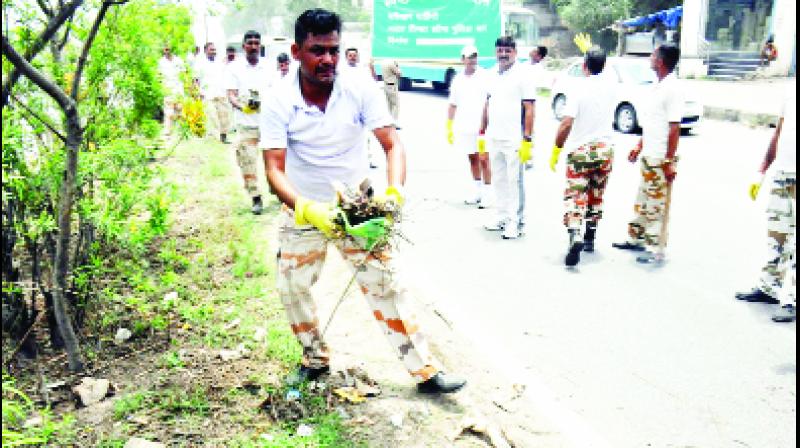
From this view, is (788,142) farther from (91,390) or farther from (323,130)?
(91,390)

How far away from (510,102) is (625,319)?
282 centimetres

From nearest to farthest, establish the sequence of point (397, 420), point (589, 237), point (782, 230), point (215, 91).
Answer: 1. point (397, 420)
2. point (782, 230)
3. point (589, 237)
4. point (215, 91)

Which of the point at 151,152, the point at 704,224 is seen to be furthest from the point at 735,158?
the point at 151,152

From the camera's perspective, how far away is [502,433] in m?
3.50

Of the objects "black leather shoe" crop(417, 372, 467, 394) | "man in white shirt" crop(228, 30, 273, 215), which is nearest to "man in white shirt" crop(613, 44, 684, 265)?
"black leather shoe" crop(417, 372, 467, 394)

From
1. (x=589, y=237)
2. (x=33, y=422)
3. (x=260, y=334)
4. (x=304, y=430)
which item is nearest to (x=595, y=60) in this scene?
(x=589, y=237)

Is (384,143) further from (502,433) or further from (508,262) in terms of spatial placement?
(508,262)

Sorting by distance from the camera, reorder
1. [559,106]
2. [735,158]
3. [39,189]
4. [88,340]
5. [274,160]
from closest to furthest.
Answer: [274,160] < [39,189] < [88,340] < [735,158] < [559,106]

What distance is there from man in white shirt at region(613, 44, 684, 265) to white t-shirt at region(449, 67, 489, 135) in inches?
84.2

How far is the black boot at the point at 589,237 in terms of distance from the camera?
6473 millimetres

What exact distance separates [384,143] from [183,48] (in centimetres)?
264

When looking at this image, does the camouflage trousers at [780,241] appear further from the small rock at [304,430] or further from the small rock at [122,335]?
the small rock at [122,335]

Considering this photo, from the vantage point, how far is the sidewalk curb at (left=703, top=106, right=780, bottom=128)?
593 inches

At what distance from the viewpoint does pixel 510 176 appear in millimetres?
7004
